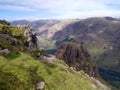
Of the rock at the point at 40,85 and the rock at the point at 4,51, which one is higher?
the rock at the point at 4,51

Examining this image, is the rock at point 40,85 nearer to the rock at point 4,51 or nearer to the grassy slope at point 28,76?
the grassy slope at point 28,76

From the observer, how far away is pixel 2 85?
6234 cm

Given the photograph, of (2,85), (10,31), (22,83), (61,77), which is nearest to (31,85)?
(22,83)

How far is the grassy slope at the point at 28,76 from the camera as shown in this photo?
65.6 metres

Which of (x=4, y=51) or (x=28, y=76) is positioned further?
(x=4, y=51)

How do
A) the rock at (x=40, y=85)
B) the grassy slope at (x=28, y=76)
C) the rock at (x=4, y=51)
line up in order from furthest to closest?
the rock at (x=4, y=51) < the rock at (x=40, y=85) < the grassy slope at (x=28, y=76)

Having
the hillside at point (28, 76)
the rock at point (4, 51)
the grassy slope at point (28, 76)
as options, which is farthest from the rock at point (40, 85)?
the rock at point (4, 51)

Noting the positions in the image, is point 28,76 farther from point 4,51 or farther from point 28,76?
point 4,51

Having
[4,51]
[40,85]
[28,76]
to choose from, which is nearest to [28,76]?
[28,76]

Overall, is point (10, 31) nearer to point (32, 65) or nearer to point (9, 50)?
point (9, 50)

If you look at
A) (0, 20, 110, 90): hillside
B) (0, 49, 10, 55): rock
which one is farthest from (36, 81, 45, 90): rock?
(0, 49, 10, 55): rock

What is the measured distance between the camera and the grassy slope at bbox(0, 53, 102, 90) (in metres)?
65.6

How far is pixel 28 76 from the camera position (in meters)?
70.4

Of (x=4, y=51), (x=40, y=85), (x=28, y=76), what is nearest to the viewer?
(x=28, y=76)
